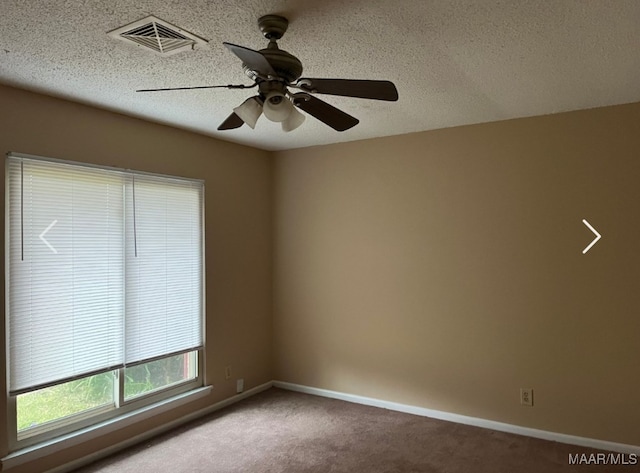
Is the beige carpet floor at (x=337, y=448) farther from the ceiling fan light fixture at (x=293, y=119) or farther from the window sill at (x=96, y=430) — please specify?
the ceiling fan light fixture at (x=293, y=119)

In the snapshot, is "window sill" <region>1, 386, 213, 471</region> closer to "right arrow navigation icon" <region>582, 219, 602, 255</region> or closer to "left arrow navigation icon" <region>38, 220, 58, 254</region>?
"left arrow navigation icon" <region>38, 220, 58, 254</region>

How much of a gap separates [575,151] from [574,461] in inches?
87.7

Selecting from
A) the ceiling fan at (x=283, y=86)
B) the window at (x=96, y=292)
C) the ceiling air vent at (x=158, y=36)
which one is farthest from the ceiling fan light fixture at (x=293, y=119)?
the window at (x=96, y=292)

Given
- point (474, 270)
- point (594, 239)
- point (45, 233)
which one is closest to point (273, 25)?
point (45, 233)

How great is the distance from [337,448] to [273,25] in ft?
9.55

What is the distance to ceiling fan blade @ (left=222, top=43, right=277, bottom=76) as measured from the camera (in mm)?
1625

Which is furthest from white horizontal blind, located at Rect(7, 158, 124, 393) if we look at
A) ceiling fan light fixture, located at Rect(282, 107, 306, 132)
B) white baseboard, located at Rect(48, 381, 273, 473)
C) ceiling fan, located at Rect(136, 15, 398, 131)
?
ceiling fan light fixture, located at Rect(282, 107, 306, 132)

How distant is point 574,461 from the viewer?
10.4 ft

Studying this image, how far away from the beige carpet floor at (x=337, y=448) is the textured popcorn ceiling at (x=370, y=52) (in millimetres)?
2527

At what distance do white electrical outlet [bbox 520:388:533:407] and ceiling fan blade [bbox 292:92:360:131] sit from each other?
264 cm

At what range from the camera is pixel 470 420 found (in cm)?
384

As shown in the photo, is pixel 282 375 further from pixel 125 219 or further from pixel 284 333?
pixel 125 219

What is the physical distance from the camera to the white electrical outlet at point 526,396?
3615 mm

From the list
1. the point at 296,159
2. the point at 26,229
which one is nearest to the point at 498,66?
the point at 296,159
